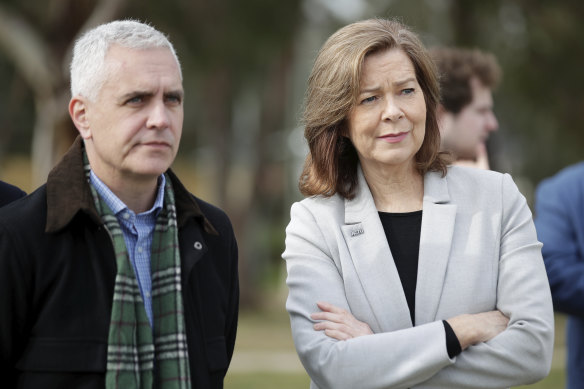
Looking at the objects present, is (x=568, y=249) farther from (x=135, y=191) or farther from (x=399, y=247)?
(x=135, y=191)

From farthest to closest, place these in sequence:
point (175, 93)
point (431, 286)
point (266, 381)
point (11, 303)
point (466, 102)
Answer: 1. point (266, 381)
2. point (466, 102)
3. point (431, 286)
4. point (175, 93)
5. point (11, 303)

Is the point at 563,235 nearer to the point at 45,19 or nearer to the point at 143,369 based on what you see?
the point at 143,369

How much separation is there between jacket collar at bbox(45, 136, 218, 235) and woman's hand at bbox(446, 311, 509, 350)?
101 centimetres

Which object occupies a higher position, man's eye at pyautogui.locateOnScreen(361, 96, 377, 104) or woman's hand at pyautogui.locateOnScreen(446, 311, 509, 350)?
man's eye at pyautogui.locateOnScreen(361, 96, 377, 104)

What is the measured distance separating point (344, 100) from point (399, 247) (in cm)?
61

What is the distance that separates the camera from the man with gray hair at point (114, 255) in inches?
110

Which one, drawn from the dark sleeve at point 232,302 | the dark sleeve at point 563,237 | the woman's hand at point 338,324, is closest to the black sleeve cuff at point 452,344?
the woman's hand at point 338,324

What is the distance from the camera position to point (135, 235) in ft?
Answer: 10.0

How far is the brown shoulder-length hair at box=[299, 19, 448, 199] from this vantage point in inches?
134

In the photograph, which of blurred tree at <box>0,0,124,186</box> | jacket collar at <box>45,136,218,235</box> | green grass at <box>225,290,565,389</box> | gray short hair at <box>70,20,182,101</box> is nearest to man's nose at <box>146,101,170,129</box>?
gray short hair at <box>70,20,182,101</box>

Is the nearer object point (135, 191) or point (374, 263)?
point (135, 191)

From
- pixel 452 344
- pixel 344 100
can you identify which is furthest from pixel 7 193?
pixel 452 344

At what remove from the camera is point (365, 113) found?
11.2ft

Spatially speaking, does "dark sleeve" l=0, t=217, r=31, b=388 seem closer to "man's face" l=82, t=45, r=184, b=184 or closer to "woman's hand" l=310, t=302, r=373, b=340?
"man's face" l=82, t=45, r=184, b=184
